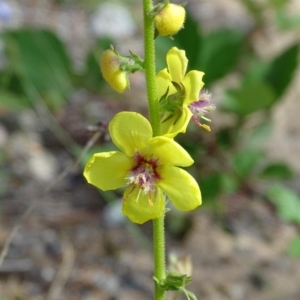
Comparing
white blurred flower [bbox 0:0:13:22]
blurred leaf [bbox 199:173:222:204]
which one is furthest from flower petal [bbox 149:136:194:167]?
white blurred flower [bbox 0:0:13:22]

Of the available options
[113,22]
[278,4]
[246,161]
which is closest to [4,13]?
[113,22]

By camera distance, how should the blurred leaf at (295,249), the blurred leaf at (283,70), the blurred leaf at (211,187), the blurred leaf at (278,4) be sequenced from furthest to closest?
the blurred leaf at (278,4) < the blurred leaf at (283,70) < the blurred leaf at (211,187) < the blurred leaf at (295,249)

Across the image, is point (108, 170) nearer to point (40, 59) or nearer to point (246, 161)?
point (246, 161)

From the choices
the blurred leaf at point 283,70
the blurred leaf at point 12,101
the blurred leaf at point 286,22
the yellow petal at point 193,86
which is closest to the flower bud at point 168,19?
the yellow petal at point 193,86

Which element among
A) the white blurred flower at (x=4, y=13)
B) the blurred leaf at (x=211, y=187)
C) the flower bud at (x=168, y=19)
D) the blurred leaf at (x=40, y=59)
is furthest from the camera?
the white blurred flower at (x=4, y=13)

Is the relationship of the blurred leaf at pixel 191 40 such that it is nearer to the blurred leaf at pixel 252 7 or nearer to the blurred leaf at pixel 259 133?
the blurred leaf at pixel 259 133

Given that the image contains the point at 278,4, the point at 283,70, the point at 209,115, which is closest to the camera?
the point at 283,70
